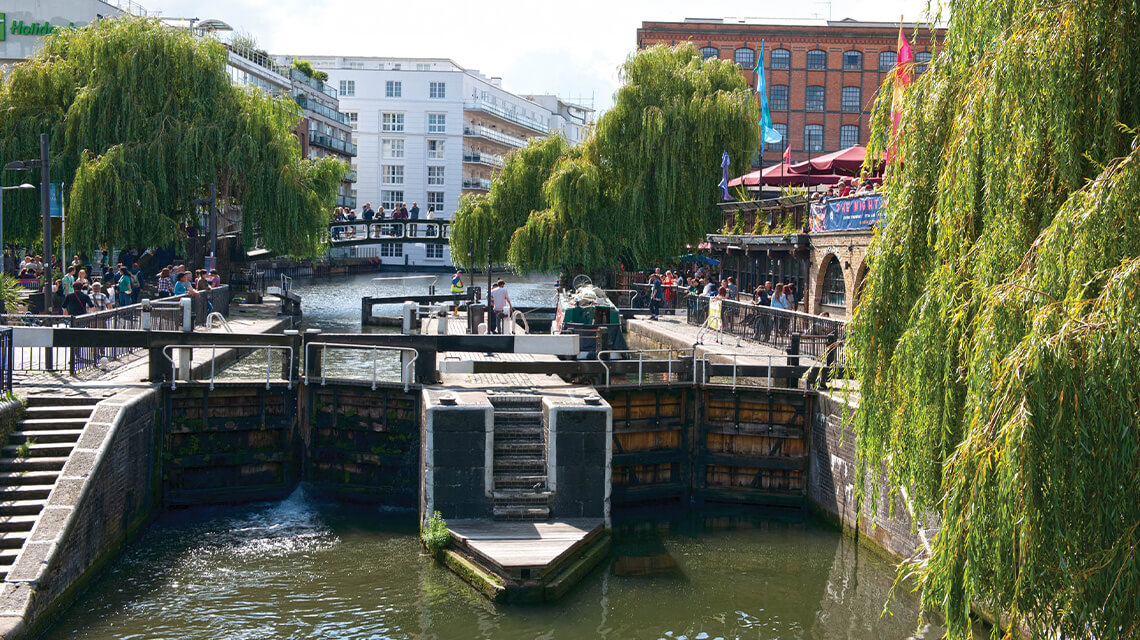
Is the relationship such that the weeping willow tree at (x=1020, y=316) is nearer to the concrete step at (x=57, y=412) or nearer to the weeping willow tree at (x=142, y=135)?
the concrete step at (x=57, y=412)

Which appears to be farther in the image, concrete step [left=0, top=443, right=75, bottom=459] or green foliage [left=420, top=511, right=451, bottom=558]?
green foliage [left=420, top=511, right=451, bottom=558]

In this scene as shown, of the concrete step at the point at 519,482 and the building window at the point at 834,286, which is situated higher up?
the building window at the point at 834,286

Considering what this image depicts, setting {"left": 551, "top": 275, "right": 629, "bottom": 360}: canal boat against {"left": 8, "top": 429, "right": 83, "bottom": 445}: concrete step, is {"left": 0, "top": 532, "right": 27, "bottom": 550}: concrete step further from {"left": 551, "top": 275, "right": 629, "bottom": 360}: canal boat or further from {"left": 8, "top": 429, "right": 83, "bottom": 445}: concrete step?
{"left": 551, "top": 275, "right": 629, "bottom": 360}: canal boat

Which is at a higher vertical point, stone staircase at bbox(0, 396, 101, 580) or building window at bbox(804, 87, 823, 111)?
building window at bbox(804, 87, 823, 111)

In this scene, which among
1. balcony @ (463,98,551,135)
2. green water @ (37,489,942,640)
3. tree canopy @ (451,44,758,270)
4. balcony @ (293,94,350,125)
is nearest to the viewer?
green water @ (37,489,942,640)

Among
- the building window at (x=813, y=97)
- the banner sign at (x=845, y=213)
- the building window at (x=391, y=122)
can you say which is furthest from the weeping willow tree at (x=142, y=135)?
the building window at (x=391, y=122)

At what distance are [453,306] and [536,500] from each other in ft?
74.1

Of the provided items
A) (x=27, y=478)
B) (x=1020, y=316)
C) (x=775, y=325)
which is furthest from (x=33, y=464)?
(x=775, y=325)

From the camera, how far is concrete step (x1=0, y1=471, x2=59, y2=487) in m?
13.6

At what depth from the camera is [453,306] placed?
3747 cm

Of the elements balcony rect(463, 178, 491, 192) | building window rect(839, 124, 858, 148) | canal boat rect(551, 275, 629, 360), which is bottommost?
canal boat rect(551, 275, 629, 360)

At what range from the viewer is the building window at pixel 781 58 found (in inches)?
2520

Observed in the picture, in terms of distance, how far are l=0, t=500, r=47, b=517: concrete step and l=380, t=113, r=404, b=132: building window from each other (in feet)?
286

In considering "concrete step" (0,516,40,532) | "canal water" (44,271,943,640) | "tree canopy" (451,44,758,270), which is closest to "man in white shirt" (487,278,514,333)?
"canal water" (44,271,943,640)
